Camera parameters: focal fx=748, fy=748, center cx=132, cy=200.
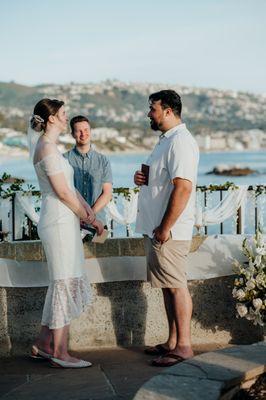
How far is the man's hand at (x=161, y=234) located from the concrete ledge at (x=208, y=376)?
1.06 meters

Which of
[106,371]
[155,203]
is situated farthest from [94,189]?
[106,371]

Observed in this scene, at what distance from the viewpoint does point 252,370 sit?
337 centimetres

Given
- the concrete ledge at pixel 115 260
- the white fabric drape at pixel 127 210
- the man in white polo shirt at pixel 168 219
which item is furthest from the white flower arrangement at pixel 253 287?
the white fabric drape at pixel 127 210

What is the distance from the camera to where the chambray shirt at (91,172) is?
585cm

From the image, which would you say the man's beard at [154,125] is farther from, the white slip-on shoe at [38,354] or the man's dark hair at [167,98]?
the white slip-on shoe at [38,354]

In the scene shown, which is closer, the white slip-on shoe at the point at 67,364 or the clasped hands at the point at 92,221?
the white slip-on shoe at the point at 67,364

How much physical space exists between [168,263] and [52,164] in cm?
95

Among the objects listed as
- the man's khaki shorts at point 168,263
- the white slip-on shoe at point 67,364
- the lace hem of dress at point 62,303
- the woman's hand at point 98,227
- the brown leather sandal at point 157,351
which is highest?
the woman's hand at point 98,227

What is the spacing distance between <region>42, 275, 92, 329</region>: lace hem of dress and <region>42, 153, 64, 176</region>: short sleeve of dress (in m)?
0.69

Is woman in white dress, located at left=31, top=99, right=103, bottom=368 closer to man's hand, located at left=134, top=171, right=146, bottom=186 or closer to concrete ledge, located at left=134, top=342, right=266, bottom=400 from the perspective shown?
man's hand, located at left=134, top=171, right=146, bottom=186

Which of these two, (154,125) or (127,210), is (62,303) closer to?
(154,125)

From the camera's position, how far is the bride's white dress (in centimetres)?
469

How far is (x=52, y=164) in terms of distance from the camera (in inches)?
181

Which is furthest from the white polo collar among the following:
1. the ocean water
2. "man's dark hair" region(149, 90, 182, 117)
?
the ocean water
